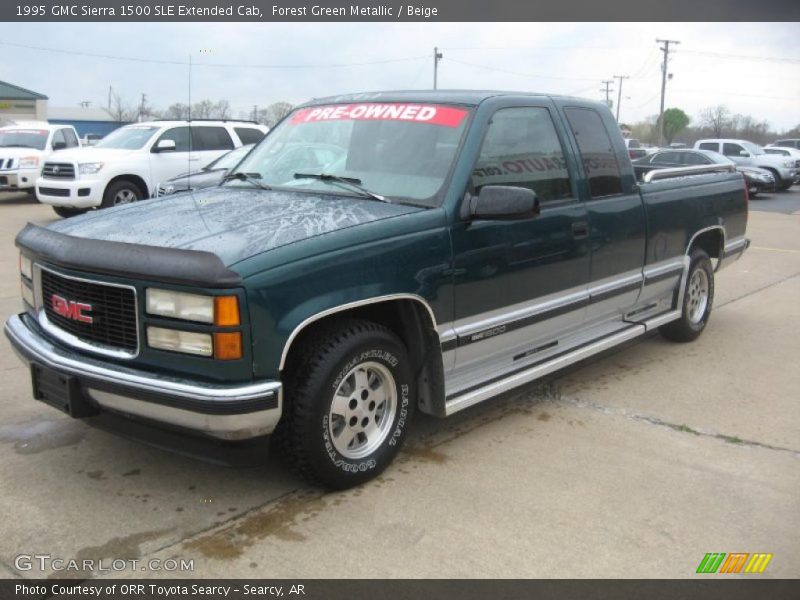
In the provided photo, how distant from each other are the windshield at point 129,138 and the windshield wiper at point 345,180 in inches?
387

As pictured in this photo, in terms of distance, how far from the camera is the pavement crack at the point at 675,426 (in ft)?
13.7

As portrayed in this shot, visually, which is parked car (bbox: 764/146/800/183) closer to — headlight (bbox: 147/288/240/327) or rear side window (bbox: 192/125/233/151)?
rear side window (bbox: 192/125/233/151)

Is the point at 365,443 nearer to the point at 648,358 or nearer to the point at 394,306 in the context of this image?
the point at 394,306

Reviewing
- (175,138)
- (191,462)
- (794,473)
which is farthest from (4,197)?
(794,473)

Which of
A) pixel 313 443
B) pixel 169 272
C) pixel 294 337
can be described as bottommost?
pixel 313 443

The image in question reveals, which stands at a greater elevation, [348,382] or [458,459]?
[348,382]

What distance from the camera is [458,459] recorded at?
3.90 meters

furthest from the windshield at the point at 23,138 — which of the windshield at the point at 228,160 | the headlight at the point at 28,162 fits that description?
the windshield at the point at 228,160

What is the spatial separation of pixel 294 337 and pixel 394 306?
27.1 inches

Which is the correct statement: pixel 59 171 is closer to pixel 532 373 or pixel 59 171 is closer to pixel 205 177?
pixel 205 177

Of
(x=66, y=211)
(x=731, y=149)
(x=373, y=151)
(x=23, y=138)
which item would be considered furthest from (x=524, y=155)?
(x=731, y=149)

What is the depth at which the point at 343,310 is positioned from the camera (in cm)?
329

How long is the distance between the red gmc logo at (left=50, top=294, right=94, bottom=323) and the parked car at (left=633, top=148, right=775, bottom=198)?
14884mm

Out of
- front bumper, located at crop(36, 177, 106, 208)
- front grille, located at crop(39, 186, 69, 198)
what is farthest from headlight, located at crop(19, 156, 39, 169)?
front bumper, located at crop(36, 177, 106, 208)
